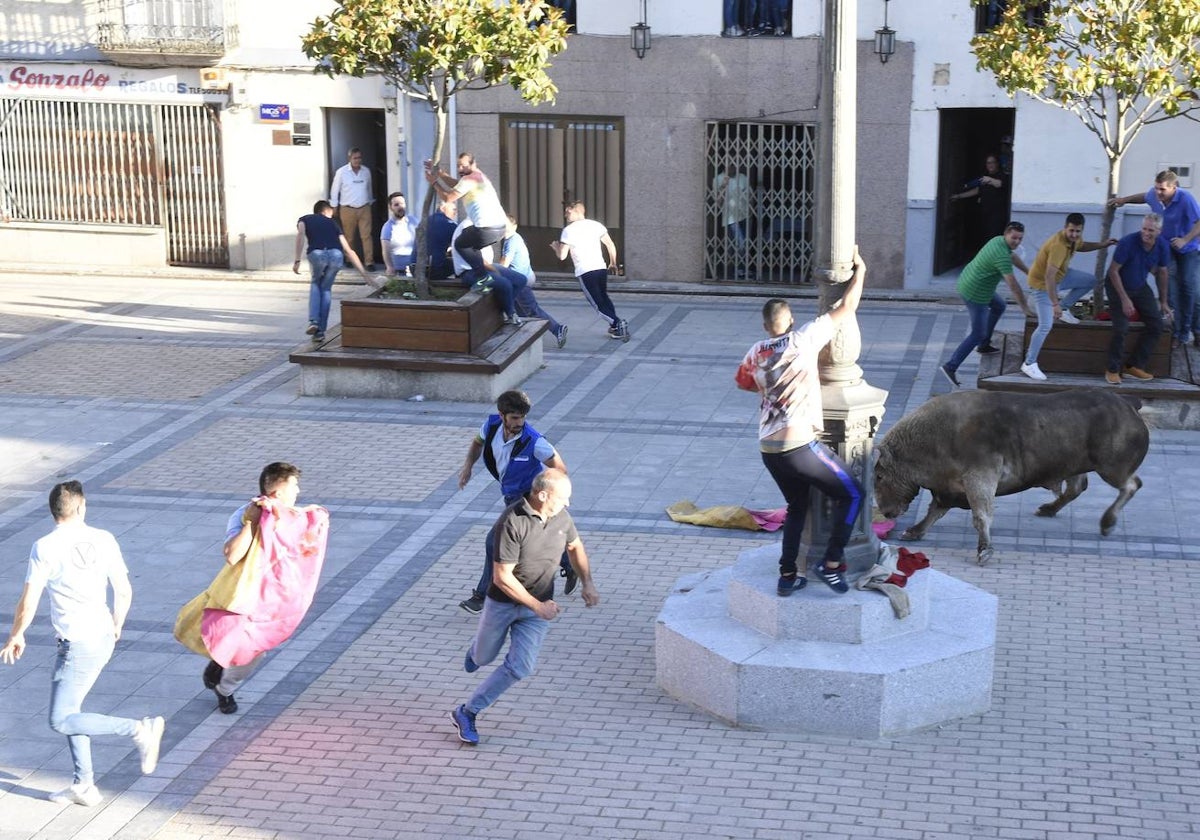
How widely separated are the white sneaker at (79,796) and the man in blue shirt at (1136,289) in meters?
9.41

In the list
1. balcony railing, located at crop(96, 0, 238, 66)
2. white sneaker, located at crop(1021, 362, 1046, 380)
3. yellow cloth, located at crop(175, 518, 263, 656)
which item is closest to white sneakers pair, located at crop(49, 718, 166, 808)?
yellow cloth, located at crop(175, 518, 263, 656)

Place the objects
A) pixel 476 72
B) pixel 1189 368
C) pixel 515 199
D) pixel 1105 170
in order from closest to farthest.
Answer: pixel 1189 368 → pixel 476 72 → pixel 1105 170 → pixel 515 199

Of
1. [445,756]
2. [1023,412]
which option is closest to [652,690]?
[445,756]

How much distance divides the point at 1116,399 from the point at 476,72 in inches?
280

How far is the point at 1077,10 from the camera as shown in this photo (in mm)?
14352

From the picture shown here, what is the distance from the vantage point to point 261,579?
26.5 feet

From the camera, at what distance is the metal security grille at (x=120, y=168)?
2272 centimetres

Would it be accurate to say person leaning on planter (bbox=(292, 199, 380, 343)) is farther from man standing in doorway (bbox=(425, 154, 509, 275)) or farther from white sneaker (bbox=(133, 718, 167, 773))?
white sneaker (bbox=(133, 718, 167, 773))

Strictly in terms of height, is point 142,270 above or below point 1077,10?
below

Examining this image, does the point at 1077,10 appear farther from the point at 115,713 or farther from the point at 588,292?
the point at 115,713

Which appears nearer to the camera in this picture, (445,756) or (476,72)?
(445,756)

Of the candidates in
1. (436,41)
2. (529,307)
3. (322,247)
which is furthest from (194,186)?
(436,41)

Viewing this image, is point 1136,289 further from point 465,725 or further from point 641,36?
point 641,36

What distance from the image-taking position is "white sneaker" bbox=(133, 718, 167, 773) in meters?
7.60
